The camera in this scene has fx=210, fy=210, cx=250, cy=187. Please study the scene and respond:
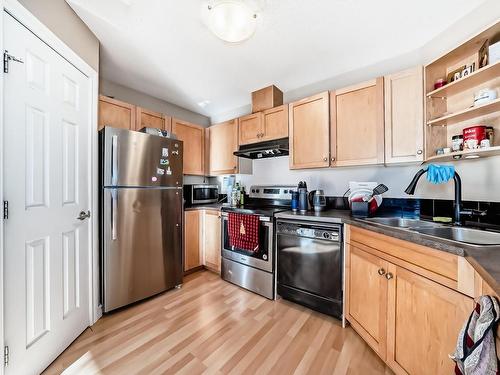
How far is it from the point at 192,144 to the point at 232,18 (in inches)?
79.4

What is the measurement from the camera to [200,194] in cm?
308

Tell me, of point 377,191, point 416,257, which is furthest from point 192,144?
point 416,257

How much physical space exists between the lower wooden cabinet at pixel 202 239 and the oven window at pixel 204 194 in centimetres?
27

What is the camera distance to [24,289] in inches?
46.3

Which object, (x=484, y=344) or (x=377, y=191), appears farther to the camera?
(x=377, y=191)

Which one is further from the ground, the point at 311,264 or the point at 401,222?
the point at 401,222

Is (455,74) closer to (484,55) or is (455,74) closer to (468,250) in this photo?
(484,55)

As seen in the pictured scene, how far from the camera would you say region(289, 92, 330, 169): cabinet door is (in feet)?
6.93

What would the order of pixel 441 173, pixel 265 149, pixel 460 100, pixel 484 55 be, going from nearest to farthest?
pixel 484 55 < pixel 441 173 < pixel 460 100 < pixel 265 149

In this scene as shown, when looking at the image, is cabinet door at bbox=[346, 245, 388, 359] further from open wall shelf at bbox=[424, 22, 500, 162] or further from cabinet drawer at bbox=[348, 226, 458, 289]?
open wall shelf at bbox=[424, 22, 500, 162]

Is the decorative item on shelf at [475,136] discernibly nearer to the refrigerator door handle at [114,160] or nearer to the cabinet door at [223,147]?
the cabinet door at [223,147]

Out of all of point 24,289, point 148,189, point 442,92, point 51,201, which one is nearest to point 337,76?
point 442,92

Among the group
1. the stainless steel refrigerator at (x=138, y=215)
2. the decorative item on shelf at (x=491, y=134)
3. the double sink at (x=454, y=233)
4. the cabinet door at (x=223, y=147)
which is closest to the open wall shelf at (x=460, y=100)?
the decorative item on shelf at (x=491, y=134)

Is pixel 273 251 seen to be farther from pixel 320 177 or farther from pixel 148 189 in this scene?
pixel 148 189
